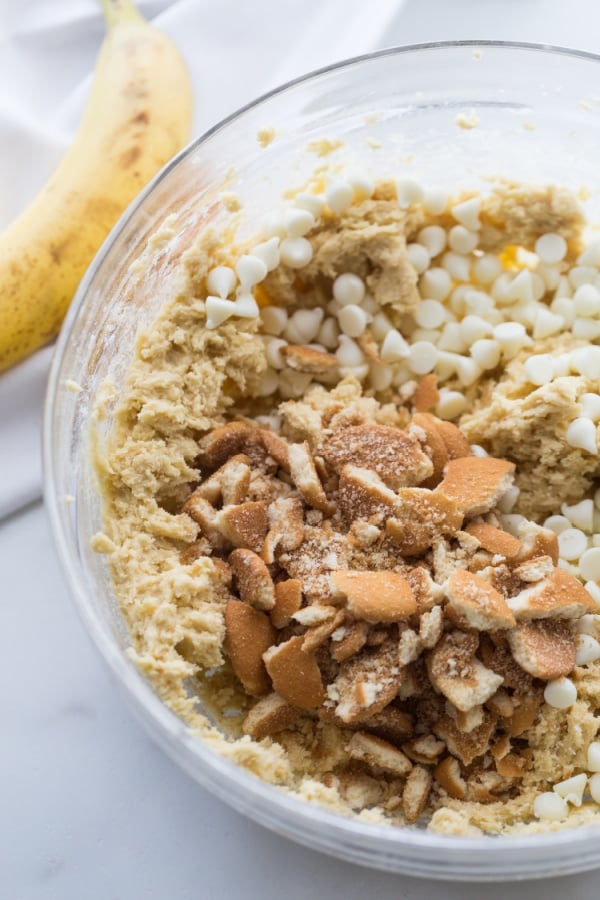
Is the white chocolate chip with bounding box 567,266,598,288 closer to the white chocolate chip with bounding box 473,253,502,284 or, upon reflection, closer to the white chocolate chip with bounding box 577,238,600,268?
the white chocolate chip with bounding box 577,238,600,268

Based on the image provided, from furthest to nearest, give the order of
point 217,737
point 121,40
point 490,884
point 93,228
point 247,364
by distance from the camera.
A: point 121,40, point 93,228, point 247,364, point 490,884, point 217,737

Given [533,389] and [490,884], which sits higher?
[533,389]

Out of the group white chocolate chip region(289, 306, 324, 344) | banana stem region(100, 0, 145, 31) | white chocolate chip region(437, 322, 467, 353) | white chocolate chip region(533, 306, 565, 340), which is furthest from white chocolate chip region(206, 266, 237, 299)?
banana stem region(100, 0, 145, 31)

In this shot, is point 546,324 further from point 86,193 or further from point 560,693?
point 86,193

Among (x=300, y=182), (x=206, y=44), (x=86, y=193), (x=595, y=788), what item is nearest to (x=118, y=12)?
(x=206, y=44)

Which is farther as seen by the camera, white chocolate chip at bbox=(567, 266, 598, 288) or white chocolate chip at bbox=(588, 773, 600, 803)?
white chocolate chip at bbox=(567, 266, 598, 288)

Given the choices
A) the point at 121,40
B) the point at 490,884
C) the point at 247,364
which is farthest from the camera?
the point at 121,40

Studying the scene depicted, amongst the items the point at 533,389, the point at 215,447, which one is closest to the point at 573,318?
the point at 533,389

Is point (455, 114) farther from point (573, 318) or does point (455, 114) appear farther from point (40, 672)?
point (40, 672)
